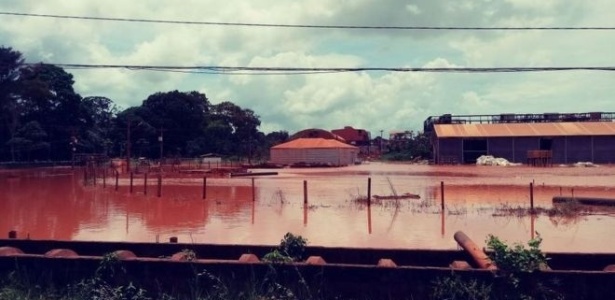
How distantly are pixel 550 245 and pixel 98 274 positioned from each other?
483 inches

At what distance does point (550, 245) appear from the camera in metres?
15.8

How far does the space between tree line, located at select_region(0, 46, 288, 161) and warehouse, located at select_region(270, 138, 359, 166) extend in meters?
7.02

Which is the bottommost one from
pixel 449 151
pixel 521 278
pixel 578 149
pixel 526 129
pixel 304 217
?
pixel 304 217

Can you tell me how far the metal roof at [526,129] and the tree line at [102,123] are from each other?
2958cm

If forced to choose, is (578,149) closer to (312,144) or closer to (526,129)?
(526,129)

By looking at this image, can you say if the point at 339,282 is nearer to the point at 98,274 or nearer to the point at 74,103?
the point at 98,274

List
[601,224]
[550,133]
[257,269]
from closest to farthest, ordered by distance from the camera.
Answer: [257,269] < [601,224] < [550,133]

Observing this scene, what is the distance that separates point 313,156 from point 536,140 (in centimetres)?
2702

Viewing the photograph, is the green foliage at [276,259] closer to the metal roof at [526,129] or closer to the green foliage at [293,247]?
the green foliage at [293,247]

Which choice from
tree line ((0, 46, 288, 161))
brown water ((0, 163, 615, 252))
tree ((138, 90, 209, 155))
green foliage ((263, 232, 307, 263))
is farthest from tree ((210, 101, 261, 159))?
green foliage ((263, 232, 307, 263))

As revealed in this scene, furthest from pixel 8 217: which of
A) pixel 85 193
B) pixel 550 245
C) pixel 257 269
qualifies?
pixel 550 245

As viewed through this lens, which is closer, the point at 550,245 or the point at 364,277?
the point at 364,277

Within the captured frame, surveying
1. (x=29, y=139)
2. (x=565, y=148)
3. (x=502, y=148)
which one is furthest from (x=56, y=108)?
(x=565, y=148)

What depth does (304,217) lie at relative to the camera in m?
21.9
